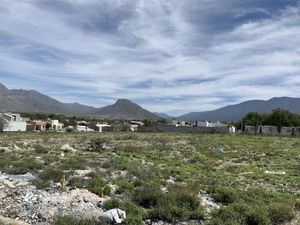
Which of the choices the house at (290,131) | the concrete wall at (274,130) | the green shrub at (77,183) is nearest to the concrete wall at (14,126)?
the concrete wall at (274,130)

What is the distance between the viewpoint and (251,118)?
380 ft

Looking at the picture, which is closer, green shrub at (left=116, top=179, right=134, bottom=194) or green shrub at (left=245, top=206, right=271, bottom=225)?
green shrub at (left=245, top=206, right=271, bottom=225)

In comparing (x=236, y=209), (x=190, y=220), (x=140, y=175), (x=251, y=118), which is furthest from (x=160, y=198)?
(x=251, y=118)

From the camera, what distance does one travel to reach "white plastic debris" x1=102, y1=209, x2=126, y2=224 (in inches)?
381

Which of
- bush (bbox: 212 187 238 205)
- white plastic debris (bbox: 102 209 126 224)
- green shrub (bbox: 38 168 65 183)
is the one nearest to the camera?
white plastic debris (bbox: 102 209 126 224)

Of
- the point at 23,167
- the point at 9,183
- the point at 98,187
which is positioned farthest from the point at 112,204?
the point at 23,167

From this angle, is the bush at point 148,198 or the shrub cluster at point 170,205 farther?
the bush at point 148,198

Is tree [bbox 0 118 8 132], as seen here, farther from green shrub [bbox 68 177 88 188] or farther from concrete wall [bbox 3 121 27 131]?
green shrub [bbox 68 177 88 188]

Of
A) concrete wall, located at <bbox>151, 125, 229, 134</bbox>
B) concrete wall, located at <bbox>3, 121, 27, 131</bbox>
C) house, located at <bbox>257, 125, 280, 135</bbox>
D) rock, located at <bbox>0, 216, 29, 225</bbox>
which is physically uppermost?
house, located at <bbox>257, 125, 280, 135</bbox>

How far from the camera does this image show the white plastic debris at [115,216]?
9688 millimetres

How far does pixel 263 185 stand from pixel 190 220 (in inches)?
300

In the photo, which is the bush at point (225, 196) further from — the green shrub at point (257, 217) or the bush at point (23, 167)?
the bush at point (23, 167)

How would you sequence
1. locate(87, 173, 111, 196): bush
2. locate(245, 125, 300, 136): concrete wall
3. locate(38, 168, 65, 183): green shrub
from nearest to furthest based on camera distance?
locate(87, 173, 111, 196): bush → locate(38, 168, 65, 183): green shrub → locate(245, 125, 300, 136): concrete wall

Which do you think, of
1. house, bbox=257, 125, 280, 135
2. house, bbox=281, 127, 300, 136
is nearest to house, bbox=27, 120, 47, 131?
house, bbox=257, 125, 280, 135
